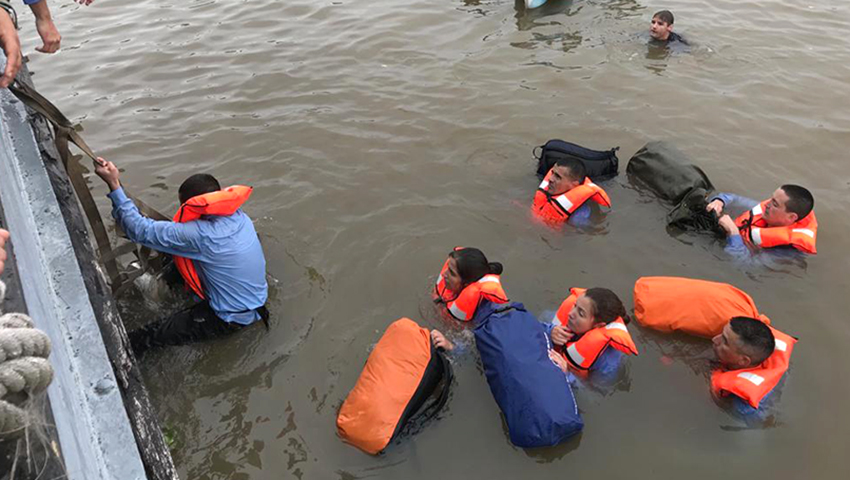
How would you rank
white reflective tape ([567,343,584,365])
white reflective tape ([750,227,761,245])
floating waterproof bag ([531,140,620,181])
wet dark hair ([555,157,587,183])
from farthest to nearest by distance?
1. floating waterproof bag ([531,140,620,181])
2. wet dark hair ([555,157,587,183])
3. white reflective tape ([750,227,761,245])
4. white reflective tape ([567,343,584,365])

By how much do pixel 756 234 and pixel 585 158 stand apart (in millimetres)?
1729

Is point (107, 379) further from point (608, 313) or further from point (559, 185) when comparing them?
point (559, 185)

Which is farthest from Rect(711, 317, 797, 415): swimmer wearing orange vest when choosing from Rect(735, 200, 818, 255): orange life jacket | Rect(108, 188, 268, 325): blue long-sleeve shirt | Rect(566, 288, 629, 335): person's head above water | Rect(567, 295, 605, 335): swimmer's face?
Rect(108, 188, 268, 325): blue long-sleeve shirt

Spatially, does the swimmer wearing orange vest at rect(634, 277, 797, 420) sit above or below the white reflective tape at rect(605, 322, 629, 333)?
below

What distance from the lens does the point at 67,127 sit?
12.4 ft

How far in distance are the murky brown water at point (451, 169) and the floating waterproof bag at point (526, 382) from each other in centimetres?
31

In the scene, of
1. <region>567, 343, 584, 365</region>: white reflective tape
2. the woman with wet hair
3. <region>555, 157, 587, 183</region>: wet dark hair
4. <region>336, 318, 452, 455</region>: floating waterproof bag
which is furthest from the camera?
<region>555, 157, 587, 183</region>: wet dark hair

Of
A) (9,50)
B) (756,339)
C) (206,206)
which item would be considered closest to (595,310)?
(756,339)

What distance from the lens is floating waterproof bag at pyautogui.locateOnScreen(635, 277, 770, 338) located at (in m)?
4.24

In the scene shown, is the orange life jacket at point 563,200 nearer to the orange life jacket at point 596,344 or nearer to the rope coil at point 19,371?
the orange life jacket at point 596,344

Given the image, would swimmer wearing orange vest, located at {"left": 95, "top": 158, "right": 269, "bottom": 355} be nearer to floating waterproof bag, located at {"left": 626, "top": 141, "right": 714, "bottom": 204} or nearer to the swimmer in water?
floating waterproof bag, located at {"left": 626, "top": 141, "right": 714, "bottom": 204}

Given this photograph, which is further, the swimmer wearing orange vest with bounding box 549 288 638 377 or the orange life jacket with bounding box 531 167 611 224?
the orange life jacket with bounding box 531 167 611 224

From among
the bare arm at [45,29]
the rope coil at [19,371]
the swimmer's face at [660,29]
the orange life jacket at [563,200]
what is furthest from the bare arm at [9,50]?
the swimmer's face at [660,29]

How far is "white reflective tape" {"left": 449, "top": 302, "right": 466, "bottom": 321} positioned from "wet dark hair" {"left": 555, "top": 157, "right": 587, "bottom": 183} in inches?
73.0
